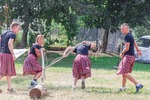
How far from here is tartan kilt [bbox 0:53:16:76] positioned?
8.88 meters

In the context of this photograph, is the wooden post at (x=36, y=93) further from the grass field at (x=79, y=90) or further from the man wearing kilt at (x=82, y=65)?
the man wearing kilt at (x=82, y=65)

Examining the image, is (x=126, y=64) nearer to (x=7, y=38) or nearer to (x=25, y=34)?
(x=7, y=38)

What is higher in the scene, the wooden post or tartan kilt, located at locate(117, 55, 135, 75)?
tartan kilt, located at locate(117, 55, 135, 75)

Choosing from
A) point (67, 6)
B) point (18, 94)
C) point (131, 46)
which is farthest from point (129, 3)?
point (18, 94)

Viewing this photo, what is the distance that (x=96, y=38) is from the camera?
2592 cm

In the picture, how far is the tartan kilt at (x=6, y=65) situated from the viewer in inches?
349

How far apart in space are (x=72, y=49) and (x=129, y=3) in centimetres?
1250

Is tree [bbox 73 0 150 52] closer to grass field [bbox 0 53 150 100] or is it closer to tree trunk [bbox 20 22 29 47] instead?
tree trunk [bbox 20 22 29 47]

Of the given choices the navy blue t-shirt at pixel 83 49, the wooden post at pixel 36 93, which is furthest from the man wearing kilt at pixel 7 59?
the navy blue t-shirt at pixel 83 49

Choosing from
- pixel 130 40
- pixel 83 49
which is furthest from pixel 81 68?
pixel 130 40

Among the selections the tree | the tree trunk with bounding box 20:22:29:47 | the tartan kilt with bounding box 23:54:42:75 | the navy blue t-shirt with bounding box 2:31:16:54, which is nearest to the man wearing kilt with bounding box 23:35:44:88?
the tartan kilt with bounding box 23:54:42:75

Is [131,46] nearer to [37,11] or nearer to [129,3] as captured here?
[37,11]

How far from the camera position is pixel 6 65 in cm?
890

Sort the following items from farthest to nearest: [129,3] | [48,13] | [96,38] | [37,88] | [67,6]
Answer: [96,38]
[129,3]
[48,13]
[67,6]
[37,88]
